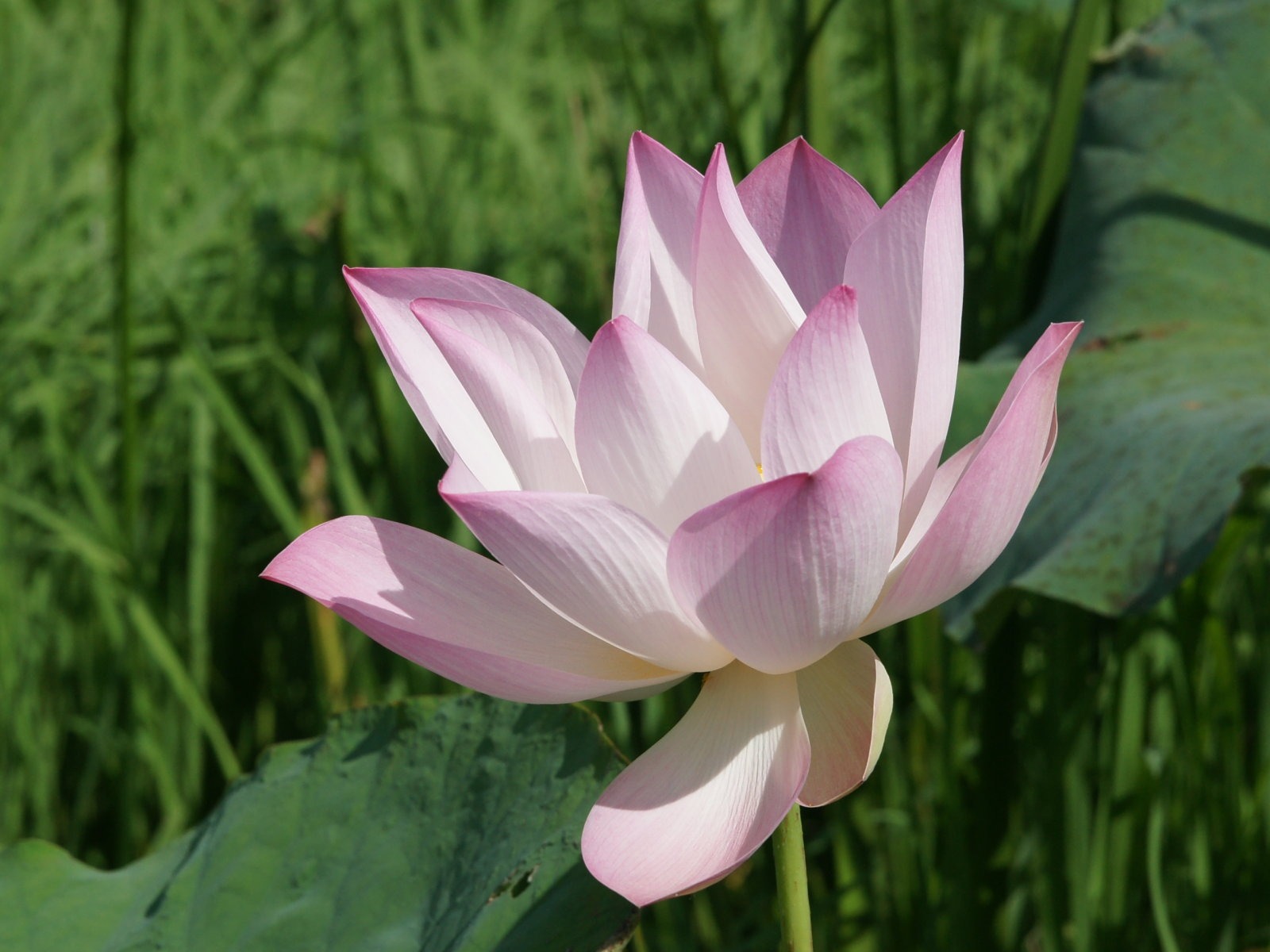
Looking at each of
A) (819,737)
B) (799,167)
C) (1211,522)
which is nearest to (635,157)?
(799,167)

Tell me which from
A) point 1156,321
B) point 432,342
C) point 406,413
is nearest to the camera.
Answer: point 432,342

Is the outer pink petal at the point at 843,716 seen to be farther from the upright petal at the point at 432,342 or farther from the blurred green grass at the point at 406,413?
the blurred green grass at the point at 406,413

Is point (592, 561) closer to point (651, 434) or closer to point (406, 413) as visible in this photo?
point (651, 434)

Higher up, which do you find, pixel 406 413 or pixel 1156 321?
pixel 1156 321

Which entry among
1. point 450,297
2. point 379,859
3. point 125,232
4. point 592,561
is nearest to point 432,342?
point 450,297

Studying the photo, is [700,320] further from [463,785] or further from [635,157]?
[463,785]

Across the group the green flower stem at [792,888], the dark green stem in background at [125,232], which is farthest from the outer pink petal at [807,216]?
the dark green stem in background at [125,232]
